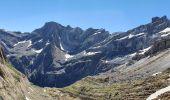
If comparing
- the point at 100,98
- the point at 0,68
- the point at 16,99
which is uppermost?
the point at 0,68

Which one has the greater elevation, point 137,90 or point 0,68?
point 0,68

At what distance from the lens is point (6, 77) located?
112 metres

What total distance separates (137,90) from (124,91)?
1309 centimetres

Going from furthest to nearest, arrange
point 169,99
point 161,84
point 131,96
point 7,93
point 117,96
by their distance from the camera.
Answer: point 117,96, point 131,96, point 161,84, point 7,93, point 169,99

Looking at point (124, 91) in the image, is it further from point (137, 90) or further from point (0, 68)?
point (0, 68)

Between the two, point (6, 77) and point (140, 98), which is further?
point (140, 98)

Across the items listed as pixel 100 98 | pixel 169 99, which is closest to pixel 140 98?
pixel 100 98

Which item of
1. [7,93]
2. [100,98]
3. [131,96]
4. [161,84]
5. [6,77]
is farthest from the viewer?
[100,98]

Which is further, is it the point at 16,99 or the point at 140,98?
the point at 140,98

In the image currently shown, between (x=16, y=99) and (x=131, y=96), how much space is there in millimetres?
68295

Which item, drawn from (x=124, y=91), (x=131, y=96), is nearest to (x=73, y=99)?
(x=124, y=91)

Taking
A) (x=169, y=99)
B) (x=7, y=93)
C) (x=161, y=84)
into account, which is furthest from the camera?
(x=161, y=84)

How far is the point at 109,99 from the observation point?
18450 centimetres

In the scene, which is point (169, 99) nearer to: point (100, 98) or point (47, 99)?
point (47, 99)
